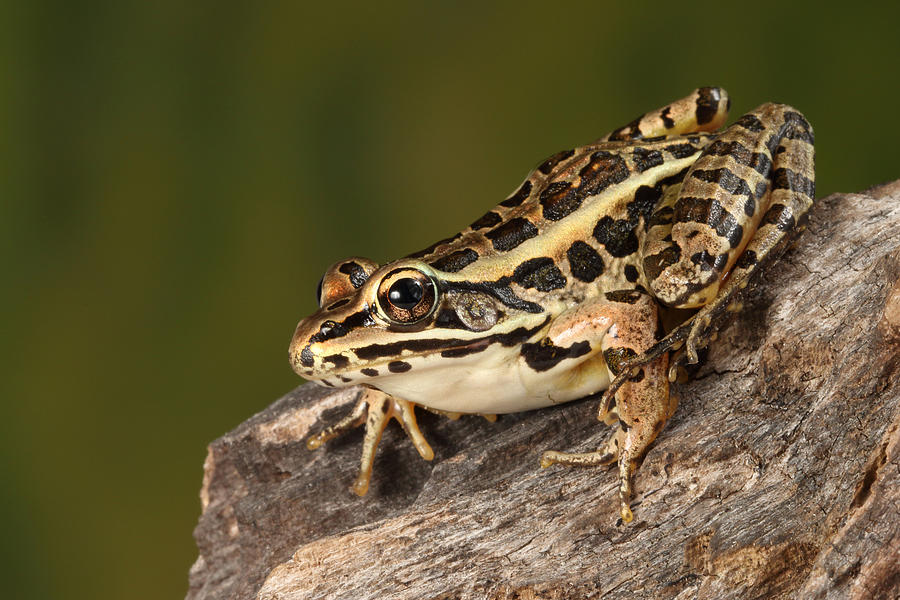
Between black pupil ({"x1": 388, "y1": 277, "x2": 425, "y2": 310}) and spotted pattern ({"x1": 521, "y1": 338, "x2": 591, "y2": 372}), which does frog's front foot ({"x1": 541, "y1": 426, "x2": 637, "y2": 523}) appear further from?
black pupil ({"x1": 388, "y1": 277, "x2": 425, "y2": 310})

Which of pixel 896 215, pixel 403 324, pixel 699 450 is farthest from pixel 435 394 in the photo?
pixel 896 215

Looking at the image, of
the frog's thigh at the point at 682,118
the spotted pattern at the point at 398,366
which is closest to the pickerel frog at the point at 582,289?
the spotted pattern at the point at 398,366

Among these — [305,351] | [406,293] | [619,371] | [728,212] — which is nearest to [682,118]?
[728,212]

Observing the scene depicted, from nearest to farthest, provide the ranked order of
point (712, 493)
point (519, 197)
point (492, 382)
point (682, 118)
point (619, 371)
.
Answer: point (712, 493), point (619, 371), point (492, 382), point (519, 197), point (682, 118)

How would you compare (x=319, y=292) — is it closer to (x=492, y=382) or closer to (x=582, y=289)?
(x=492, y=382)

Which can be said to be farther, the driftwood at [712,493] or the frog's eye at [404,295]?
the frog's eye at [404,295]

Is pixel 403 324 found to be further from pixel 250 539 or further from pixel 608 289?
pixel 250 539

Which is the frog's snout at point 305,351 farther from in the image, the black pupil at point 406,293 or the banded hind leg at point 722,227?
the banded hind leg at point 722,227
